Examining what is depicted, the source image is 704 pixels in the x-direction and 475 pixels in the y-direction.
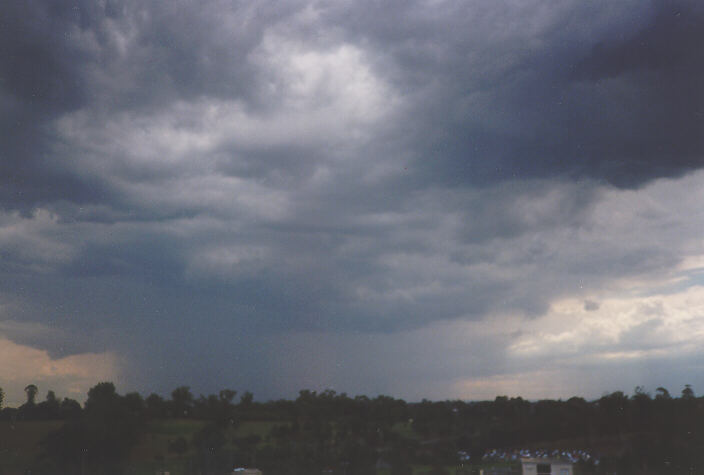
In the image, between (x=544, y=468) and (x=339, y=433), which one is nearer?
(x=544, y=468)

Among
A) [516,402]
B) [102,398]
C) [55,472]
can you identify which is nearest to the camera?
[55,472]

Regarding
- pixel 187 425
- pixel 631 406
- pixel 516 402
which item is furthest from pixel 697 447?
pixel 187 425

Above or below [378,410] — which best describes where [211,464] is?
below

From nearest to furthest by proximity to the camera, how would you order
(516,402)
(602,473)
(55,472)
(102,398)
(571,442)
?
1. (55,472)
2. (602,473)
3. (571,442)
4. (102,398)
5. (516,402)

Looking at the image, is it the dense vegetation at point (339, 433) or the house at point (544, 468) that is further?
the dense vegetation at point (339, 433)

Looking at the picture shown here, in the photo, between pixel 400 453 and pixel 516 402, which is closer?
pixel 400 453

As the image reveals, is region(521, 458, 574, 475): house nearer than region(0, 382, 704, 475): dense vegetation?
Yes

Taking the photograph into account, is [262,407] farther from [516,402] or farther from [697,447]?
[697,447]
